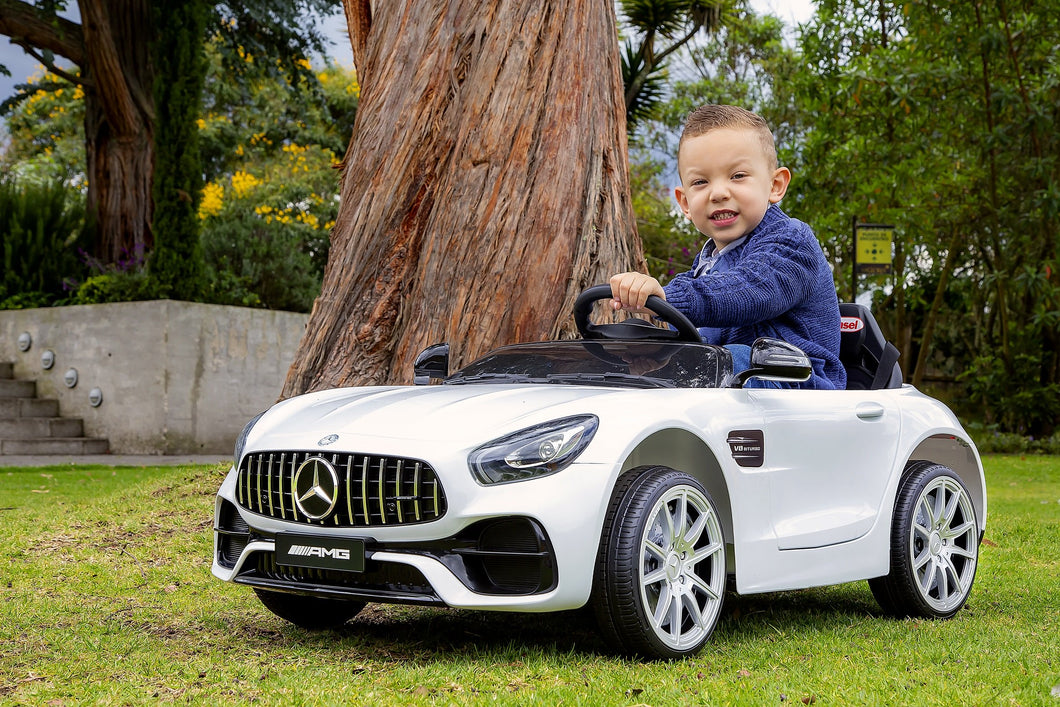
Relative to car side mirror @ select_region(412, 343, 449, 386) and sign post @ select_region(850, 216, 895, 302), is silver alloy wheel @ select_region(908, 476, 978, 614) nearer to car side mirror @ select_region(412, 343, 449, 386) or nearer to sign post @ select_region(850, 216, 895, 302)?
car side mirror @ select_region(412, 343, 449, 386)

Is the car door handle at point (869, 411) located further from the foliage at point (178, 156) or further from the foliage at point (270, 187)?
the foliage at point (270, 187)

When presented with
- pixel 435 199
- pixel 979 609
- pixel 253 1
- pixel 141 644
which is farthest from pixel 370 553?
pixel 253 1

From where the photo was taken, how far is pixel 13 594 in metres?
5.34

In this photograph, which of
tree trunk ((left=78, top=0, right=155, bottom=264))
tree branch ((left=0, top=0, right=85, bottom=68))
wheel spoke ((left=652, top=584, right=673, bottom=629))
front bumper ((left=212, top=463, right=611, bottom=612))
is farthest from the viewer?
tree trunk ((left=78, top=0, right=155, bottom=264))

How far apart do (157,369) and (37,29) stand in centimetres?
661

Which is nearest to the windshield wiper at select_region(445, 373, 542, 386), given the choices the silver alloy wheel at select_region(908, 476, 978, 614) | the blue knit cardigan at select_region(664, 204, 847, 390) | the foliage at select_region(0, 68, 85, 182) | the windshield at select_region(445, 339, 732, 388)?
the windshield at select_region(445, 339, 732, 388)

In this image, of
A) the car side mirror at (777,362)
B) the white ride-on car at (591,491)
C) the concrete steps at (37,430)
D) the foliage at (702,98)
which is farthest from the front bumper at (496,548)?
the foliage at (702,98)

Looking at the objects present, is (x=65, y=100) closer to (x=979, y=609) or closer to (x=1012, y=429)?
(x=1012, y=429)

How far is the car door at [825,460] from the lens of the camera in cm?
438

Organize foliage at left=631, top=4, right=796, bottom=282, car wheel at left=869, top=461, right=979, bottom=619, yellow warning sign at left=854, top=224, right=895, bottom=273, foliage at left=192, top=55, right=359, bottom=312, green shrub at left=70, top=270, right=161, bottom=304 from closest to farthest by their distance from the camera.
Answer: car wheel at left=869, top=461, right=979, bottom=619 → yellow warning sign at left=854, top=224, right=895, bottom=273 → green shrub at left=70, top=270, right=161, bottom=304 → foliage at left=192, top=55, right=359, bottom=312 → foliage at left=631, top=4, right=796, bottom=282

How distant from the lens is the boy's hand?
437cm

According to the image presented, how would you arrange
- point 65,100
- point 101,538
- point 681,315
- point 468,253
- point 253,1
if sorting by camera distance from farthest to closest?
point 65,100, point 253,1, point 468,253, point 101,538, point 681,315

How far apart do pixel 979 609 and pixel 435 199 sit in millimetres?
4062

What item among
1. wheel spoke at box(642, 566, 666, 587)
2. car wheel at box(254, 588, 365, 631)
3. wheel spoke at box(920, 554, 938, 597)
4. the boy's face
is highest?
the boy's face
